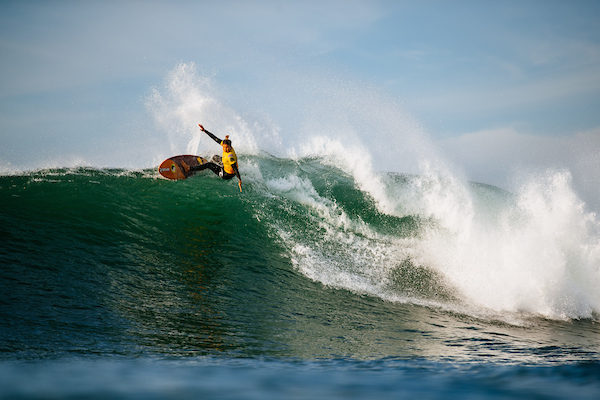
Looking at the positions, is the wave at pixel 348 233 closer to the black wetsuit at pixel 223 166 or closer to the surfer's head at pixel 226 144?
the black wetsuit at pixel 223 166

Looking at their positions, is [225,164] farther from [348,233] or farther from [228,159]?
[348,233]

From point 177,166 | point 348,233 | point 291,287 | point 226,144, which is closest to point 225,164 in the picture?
point 226,144

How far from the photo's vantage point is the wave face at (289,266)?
3973 mm

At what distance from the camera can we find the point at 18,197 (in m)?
7.46

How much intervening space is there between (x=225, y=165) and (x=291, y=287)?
4.48 metres

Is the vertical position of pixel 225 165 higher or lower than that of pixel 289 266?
higher

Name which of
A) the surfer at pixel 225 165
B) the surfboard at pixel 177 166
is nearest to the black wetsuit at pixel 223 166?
the surfer at pixel 225 165

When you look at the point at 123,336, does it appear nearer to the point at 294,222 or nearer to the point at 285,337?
the point at 285,337

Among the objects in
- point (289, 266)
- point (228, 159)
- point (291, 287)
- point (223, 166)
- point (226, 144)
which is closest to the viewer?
point (291, 287)

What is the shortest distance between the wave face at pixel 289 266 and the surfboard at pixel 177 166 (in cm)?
28

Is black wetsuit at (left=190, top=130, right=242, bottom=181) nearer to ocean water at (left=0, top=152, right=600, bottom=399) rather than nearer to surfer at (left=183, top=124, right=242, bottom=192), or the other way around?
surfer at (left=183, top=124, right=242, bottom=192)

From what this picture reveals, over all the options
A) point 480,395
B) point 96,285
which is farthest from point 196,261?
point 480,395

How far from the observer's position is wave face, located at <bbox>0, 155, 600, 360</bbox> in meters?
3.97

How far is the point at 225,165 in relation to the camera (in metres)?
9.55
